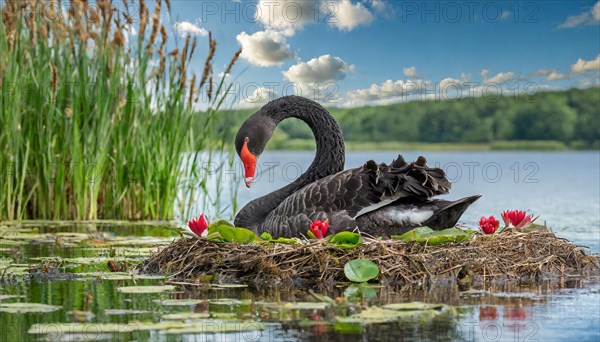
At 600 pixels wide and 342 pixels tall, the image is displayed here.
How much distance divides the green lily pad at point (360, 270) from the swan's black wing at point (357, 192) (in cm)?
72

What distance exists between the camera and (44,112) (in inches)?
396

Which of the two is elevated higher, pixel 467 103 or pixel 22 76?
pixel 467 103

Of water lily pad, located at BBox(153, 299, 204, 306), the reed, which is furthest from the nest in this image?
the reed

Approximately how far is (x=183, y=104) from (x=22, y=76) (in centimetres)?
178

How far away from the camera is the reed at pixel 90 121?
983cm

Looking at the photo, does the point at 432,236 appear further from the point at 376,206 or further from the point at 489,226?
the point at 489,226

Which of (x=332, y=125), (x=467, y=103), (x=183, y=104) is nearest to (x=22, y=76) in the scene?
(x=183, y=104)

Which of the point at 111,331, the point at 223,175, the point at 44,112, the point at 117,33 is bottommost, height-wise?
the point at 111,331

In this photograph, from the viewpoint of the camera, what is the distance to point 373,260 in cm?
554

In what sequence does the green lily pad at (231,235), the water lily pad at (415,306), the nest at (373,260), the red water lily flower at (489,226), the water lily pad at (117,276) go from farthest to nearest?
the red water lily flower at (489,226), the green lily pad at (231,235), the water lily pad at (117,276), the nest at (373,260), the water lily pad at (415,306)

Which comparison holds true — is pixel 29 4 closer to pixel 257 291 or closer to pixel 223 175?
pixel 223 175

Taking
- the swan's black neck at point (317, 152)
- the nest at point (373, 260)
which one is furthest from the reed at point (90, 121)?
the nest at point (373, 260)

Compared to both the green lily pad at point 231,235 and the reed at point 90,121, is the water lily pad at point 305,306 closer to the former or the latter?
the green lily pad at point 231,235

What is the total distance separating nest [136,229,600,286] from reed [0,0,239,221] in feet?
13.9
